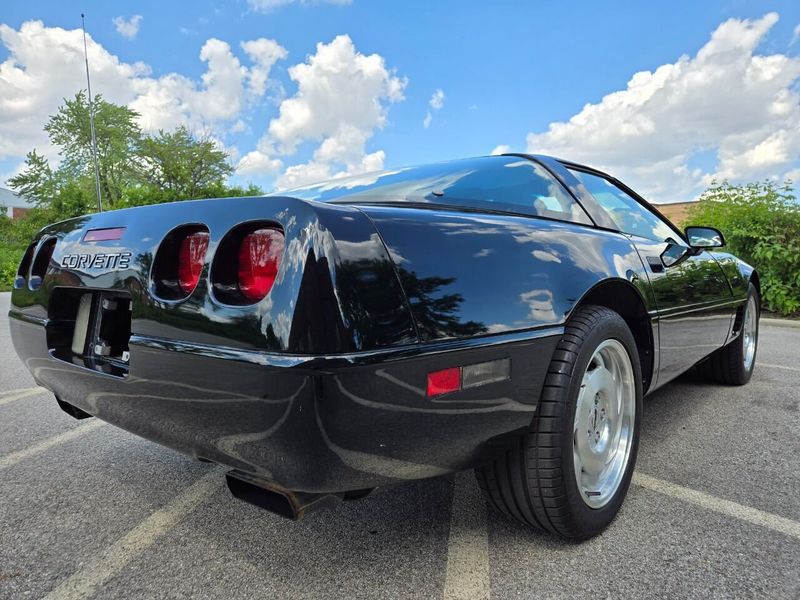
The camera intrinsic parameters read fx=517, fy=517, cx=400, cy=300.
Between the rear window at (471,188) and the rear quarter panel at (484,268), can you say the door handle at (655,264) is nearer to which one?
the rear window at (471,188)

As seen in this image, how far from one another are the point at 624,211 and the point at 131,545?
2.49 meters

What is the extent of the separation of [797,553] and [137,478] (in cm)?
233

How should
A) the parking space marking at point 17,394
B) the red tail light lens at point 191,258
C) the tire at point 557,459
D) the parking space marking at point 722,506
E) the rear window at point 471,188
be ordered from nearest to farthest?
the red tail light lens at point 191,258
the tire at point 557,459
the parking space marking at point 722,506
the rear window at point 471,188
the parking space marking at point 17,394

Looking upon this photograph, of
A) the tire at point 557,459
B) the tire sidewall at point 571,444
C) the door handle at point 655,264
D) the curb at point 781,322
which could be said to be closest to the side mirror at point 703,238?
the door handle at point 655,264

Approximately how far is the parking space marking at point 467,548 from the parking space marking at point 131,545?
3.07 feet

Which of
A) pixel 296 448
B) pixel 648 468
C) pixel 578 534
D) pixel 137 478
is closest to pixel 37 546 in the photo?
pixel 137 478

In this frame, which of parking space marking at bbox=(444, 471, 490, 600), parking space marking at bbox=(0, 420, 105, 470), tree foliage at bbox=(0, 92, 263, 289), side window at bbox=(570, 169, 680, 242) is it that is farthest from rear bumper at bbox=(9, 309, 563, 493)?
tree foliage at bbox=(0, 92, 263, 289)

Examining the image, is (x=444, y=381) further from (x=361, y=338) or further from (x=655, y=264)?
(x=655, y=264)

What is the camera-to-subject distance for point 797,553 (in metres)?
1.53

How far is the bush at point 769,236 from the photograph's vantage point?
7.18 m

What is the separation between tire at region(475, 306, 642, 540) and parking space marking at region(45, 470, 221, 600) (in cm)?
107

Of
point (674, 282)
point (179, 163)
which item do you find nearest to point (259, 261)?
point (674, 282)

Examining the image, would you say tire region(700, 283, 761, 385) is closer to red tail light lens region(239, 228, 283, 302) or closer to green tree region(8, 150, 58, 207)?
red tail light lens region(239, 228, 283, 302)

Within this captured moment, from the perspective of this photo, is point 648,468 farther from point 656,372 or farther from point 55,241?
point 55,241
